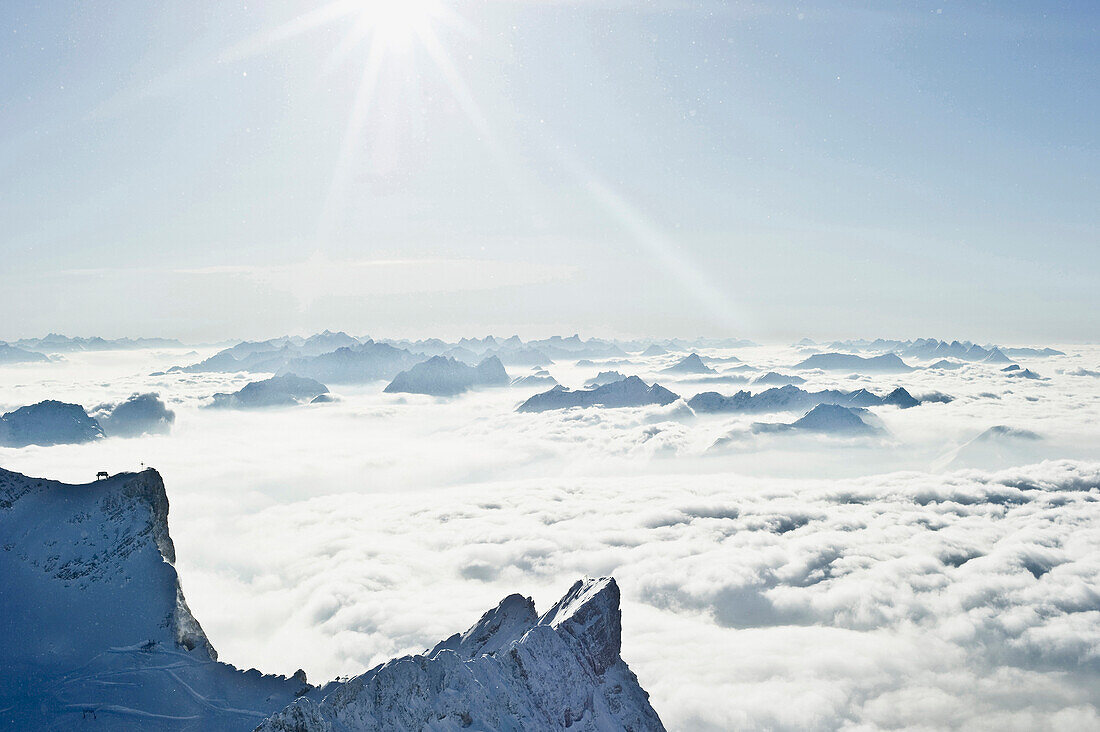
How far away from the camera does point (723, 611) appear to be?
15162 centimetres

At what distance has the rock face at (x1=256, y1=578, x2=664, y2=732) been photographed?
132ft

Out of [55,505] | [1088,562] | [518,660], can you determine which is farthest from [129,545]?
[1088,562]

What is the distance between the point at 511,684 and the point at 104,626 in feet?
105

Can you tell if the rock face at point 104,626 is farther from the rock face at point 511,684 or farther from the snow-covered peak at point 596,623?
the snow-covered peak at point 596,623

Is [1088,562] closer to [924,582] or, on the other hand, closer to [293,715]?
[924,582]

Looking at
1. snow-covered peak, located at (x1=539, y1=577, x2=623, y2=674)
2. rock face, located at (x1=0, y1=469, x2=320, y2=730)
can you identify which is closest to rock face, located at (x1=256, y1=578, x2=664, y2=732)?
snow-covered peak, located at (x1=539, y1=577, x2=623, y2=674)

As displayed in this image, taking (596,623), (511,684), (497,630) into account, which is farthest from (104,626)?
(596,623)

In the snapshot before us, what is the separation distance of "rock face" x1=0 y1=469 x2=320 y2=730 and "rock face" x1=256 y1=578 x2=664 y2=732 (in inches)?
365

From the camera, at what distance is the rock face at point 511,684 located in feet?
132

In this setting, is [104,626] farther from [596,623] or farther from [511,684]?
[596,623]

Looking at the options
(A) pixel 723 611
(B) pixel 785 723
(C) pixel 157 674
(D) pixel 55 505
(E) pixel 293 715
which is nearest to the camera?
(E) pixel 293 715

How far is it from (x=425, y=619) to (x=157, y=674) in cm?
8333

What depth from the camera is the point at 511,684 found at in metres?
49.1

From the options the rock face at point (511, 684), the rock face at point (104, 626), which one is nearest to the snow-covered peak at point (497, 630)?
the rock face at point (511, 684)
